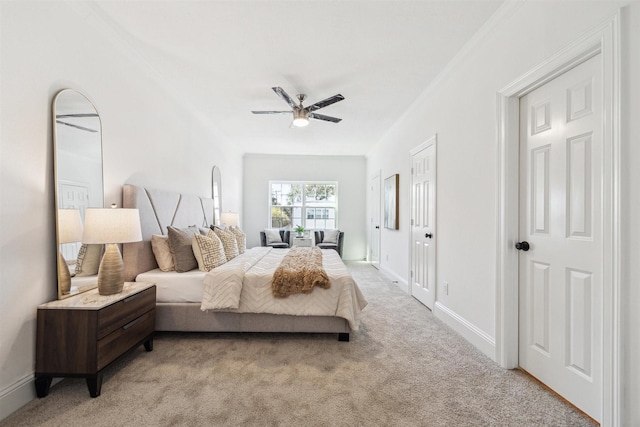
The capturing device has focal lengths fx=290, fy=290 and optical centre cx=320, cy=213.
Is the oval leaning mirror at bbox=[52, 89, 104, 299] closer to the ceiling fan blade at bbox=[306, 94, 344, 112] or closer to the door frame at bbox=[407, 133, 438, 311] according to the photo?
the ceiling fan blade at bbox=[306, 94, 344, 112]

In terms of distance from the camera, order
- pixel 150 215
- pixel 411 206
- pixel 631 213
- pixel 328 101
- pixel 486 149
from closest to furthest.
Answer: pixel 631 213
pixel 486 149
pixel 150 215
pixel 328 101
pixel 411 206

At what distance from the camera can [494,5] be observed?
2.06 m

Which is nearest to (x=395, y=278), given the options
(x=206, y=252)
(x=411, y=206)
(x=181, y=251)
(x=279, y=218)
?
(x=411, y=206)

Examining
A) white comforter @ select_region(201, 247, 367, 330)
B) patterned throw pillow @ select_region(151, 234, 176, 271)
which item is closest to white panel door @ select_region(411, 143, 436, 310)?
white comforter @ select_region(201, 247, 367, 330)

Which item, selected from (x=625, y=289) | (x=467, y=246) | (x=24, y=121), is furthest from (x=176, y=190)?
(x=625, y=289)

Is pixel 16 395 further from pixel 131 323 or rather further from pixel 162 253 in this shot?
pixel 162 253

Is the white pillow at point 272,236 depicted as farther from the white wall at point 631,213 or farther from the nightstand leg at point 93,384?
the white wall at point 631,213

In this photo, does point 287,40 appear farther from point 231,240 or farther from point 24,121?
point 231,240

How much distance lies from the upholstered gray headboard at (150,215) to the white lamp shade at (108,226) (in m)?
0.57

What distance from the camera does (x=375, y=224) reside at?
20.7 feet

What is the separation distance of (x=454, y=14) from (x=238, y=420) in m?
3.02

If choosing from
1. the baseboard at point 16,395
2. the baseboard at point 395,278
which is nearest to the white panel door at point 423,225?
the baseboard at point 395,278

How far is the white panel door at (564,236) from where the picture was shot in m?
1.55

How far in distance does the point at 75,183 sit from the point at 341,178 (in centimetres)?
573
